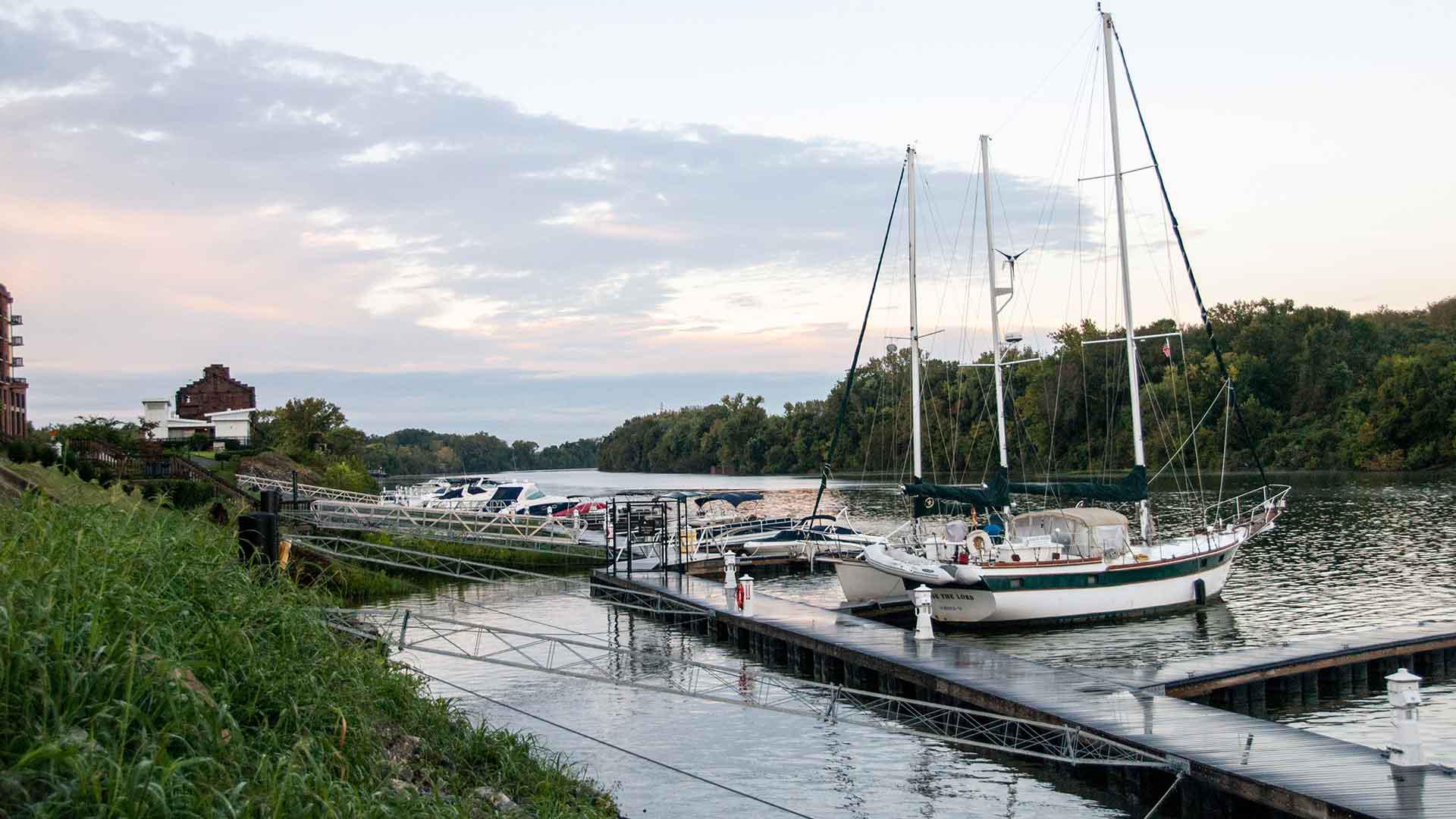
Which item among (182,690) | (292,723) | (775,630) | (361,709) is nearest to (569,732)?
(775,630)

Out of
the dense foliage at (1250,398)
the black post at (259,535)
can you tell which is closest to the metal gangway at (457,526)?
the black post at (259,535)

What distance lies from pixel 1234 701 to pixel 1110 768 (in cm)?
523

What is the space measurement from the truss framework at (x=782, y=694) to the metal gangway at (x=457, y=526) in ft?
36.3

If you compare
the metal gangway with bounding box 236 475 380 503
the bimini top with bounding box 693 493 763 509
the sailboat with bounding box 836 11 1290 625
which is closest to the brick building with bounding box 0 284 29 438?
the metal gangway with bounding box 236 475 380 503

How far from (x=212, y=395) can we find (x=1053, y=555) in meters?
99.3

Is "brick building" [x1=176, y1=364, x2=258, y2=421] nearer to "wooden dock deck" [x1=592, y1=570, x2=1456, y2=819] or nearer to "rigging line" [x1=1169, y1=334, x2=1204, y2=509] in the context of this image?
"rigging line" [x1=1169, y1=334, x2=1204, y2=509]

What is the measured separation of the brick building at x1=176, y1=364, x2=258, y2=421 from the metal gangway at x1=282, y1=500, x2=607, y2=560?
230 feet

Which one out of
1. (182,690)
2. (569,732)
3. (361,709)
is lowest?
(569,732)

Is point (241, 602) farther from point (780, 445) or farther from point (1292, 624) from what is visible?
point (780, 445)

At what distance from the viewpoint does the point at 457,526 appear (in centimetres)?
4453

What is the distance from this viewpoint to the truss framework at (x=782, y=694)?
14.5 meters

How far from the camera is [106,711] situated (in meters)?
6.64

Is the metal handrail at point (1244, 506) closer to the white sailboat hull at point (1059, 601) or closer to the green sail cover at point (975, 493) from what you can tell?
the white sailboat hull at point (1059, 601)

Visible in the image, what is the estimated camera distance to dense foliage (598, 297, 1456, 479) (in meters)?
95.0
